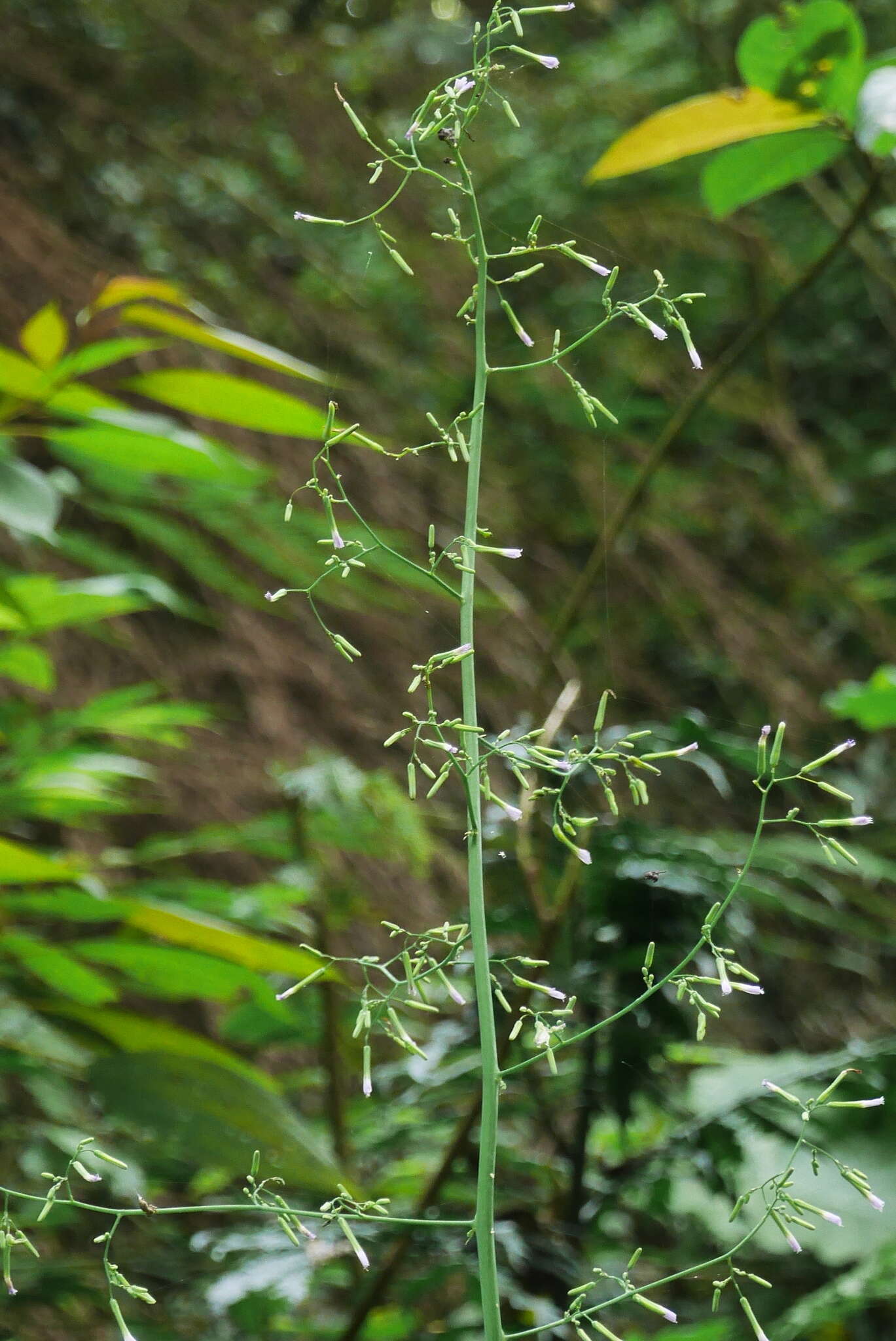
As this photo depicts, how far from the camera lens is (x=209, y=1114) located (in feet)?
2.14

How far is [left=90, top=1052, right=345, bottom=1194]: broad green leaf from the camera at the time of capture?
637 mm

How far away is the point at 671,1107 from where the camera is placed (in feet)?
2.36

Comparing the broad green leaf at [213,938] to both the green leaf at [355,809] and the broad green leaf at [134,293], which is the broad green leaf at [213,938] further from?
the broad green leaf at [134,293]

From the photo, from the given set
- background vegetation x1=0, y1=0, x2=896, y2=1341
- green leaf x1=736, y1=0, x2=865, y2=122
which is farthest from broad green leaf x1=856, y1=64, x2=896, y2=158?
background vegetation x1=0, y1=0, x2=896, y2=1341

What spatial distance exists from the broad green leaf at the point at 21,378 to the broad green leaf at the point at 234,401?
60 millimetres

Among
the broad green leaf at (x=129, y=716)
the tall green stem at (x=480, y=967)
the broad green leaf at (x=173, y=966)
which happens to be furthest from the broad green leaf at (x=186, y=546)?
the tall green stem at (x=480, y=967)

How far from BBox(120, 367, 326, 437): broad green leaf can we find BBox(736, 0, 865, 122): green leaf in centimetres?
34

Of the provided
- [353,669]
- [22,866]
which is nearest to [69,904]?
[22,866]

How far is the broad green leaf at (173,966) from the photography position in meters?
0.66

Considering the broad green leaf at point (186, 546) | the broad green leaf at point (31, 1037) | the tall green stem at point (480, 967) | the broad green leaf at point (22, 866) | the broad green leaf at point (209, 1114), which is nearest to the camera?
the tall green stem at point (480, 967)

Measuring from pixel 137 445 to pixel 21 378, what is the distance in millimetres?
70

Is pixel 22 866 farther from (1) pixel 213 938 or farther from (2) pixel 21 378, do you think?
(2) pixel 21 378

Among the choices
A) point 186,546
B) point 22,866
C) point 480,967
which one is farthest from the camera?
point 186,546

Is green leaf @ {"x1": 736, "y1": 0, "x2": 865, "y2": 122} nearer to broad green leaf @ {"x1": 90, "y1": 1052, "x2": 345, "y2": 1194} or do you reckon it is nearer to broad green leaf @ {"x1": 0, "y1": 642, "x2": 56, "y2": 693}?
broad green leaf @ {"x1": 0, "y1": 642, "x2": 56, "y2": 693}
